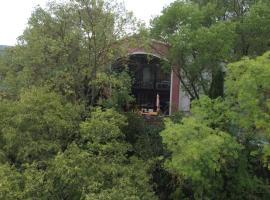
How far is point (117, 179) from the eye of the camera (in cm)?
1521

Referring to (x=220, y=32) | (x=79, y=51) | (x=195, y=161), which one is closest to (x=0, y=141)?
(x=79, y=51)

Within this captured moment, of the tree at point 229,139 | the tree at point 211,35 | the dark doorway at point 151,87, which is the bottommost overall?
the tree at point 229,139

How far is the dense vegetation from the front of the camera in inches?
574

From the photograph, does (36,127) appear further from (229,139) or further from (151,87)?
(151,87)

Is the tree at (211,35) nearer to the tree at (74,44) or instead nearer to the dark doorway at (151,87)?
the tree at (74,44)

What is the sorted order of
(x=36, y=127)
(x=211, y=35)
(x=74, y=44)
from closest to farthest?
(x=36, y=127)
(x=74, y=44)
(x=211, y=35)

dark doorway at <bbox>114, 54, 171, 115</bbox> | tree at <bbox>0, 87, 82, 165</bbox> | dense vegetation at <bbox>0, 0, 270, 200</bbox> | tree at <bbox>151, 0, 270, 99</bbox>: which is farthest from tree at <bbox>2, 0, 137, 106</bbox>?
dark doorway at <bbox>114, 54, 171, 115</bbox>

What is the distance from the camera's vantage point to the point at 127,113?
21328mm

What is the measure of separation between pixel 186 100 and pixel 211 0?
11895 millimetres

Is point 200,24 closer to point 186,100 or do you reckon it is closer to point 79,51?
point 79,51

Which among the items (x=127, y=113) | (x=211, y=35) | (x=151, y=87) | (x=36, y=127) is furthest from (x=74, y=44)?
(x=151, y=87)

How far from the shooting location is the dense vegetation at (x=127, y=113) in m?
14.6

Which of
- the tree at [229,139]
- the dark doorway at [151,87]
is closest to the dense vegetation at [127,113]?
the tree at [229,139]

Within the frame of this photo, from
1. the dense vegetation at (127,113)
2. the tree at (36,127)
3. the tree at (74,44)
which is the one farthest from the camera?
the tree at (74,44)
